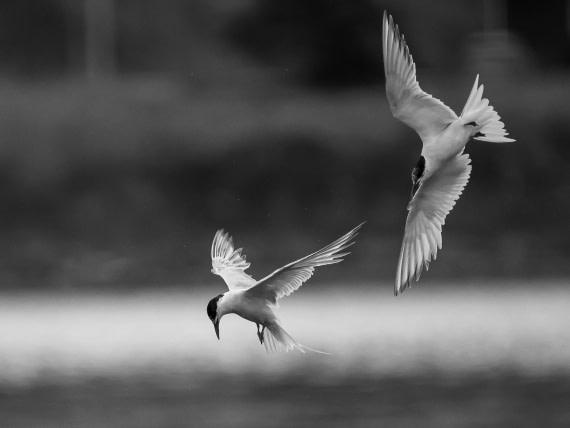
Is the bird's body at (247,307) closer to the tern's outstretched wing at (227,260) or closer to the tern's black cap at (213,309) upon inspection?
the tern's black cap at (213,309)

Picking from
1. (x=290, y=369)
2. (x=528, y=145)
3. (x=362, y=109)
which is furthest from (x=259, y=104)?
(x=290, y=369)

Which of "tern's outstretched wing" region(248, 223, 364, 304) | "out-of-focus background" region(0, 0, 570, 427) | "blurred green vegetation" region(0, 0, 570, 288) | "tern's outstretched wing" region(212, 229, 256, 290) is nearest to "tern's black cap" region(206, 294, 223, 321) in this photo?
"tern's outstretched wing" region(248, 223, 364, 304)

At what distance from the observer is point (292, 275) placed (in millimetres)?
5125

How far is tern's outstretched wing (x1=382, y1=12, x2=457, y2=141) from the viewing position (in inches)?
204

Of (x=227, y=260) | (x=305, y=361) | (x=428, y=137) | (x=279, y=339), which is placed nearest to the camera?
(x=428, y=137)

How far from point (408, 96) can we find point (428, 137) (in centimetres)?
21

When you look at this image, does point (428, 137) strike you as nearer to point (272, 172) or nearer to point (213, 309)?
point (213, 309)

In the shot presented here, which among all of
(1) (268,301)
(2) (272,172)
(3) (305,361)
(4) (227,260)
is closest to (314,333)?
(3) (305,361)

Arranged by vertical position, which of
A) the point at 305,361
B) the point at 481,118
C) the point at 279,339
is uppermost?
the point at 305,361

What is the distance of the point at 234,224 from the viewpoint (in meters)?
18.3

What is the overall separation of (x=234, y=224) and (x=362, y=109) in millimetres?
2070

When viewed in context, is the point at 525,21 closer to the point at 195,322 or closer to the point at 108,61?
the point at 108,61

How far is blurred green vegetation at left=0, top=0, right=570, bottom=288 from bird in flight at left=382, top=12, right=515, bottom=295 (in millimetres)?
11795

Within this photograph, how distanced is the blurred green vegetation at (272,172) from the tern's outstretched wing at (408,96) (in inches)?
481
